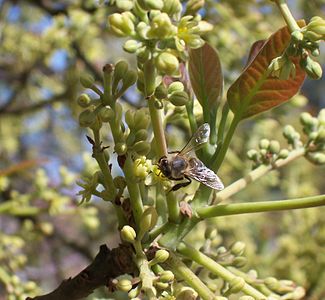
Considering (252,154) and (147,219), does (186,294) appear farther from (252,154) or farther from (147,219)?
(252,154)


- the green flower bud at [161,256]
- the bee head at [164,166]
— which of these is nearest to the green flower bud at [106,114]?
the bee head at [164,166]

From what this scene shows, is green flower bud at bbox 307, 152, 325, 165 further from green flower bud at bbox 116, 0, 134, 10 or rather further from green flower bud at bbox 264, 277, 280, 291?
green flower bud at bbox 116, 0, 134, 10

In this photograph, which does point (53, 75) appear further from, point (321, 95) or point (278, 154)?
point (321, 95)

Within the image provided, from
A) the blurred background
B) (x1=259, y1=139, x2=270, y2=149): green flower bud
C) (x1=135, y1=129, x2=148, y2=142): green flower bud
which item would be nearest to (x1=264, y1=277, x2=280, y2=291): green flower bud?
(x1=259, y1=139, x2=270, y2=149): green flower bud

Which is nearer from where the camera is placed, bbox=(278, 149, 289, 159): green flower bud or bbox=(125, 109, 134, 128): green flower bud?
bbox=(125, 109, 134, 128): green flower bud

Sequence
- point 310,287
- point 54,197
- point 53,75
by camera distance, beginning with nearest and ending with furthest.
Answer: point 54,197, point 310,287, point 53,75

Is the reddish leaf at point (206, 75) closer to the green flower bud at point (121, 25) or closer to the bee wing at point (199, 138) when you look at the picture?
the bee wing at point (199, 138)

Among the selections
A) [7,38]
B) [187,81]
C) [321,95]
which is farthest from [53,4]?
[321,95]
